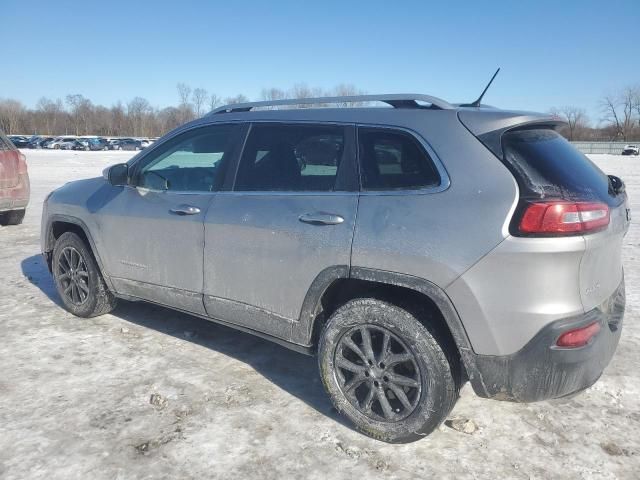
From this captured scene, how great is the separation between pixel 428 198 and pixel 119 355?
8.61ft

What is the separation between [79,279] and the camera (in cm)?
456

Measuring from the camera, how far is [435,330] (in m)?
2.64

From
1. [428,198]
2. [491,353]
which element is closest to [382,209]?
[428,198]

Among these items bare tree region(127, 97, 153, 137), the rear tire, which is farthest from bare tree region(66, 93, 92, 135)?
the rear tire

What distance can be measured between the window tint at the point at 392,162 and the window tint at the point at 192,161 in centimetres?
A: 107

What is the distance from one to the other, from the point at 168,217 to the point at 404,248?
6.11 feet

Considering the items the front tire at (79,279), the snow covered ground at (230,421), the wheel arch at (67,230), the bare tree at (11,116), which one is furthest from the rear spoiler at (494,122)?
the bare tree at (11,116)

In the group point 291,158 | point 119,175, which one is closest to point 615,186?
point 291,158

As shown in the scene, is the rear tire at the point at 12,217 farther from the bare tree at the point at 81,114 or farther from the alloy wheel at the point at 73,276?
the bare tree at the point at 81,114

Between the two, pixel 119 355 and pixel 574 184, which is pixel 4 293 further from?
pixel 574 184

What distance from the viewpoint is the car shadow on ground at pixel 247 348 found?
11.1 ft

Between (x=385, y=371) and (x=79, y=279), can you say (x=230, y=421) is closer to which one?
(x=385, y=371)

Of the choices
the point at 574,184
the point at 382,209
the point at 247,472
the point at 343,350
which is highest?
the point at 574,184

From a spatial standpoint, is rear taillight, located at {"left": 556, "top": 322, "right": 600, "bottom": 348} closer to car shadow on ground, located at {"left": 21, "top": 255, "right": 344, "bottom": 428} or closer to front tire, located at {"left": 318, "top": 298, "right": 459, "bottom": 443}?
front tire, located at {"left": 318, "top": 298, "right": 459, "bottom": 443}
